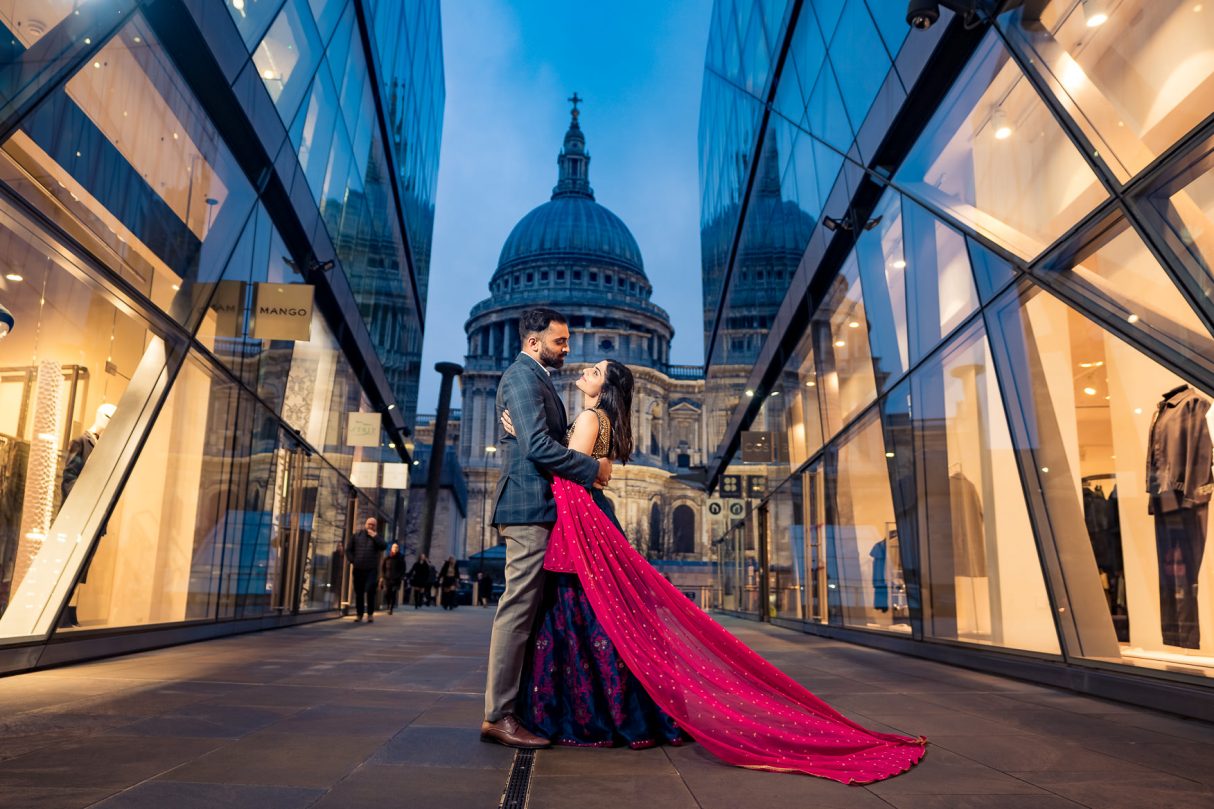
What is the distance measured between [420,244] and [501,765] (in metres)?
24.5

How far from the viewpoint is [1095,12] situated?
5359mm

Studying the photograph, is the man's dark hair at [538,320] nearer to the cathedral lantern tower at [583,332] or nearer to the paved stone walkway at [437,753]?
the paved stone walkway at [437,753]

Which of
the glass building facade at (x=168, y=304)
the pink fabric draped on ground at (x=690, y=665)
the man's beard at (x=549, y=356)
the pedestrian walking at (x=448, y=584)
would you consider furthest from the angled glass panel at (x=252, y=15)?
the pedestrian walking at (x=448, y=584)

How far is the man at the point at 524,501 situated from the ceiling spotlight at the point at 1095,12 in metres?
3.55

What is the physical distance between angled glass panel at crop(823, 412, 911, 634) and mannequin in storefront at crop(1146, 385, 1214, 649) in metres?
4.04

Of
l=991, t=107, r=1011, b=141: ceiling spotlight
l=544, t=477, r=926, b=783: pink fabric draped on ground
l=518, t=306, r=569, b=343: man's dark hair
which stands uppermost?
l=991, t=107, r=1011, b=141: ceiling spotlight

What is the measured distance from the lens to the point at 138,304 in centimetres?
757

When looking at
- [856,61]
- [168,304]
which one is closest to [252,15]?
[168,304]

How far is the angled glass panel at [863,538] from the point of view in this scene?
1034cm

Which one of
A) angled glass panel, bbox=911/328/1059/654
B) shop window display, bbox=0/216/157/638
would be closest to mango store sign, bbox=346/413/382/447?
shop window display, bbox=0/216/157/638

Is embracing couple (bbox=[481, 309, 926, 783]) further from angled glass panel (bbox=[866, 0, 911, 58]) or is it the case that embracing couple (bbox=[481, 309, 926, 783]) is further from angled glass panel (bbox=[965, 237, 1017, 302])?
angled glass panel (bbox=[866, 0, 911, 58])

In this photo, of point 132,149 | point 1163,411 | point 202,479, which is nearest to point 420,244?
point 202,479

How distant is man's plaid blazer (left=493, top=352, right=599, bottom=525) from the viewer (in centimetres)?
421

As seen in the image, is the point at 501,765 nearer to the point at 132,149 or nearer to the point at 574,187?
the point at 132,149
